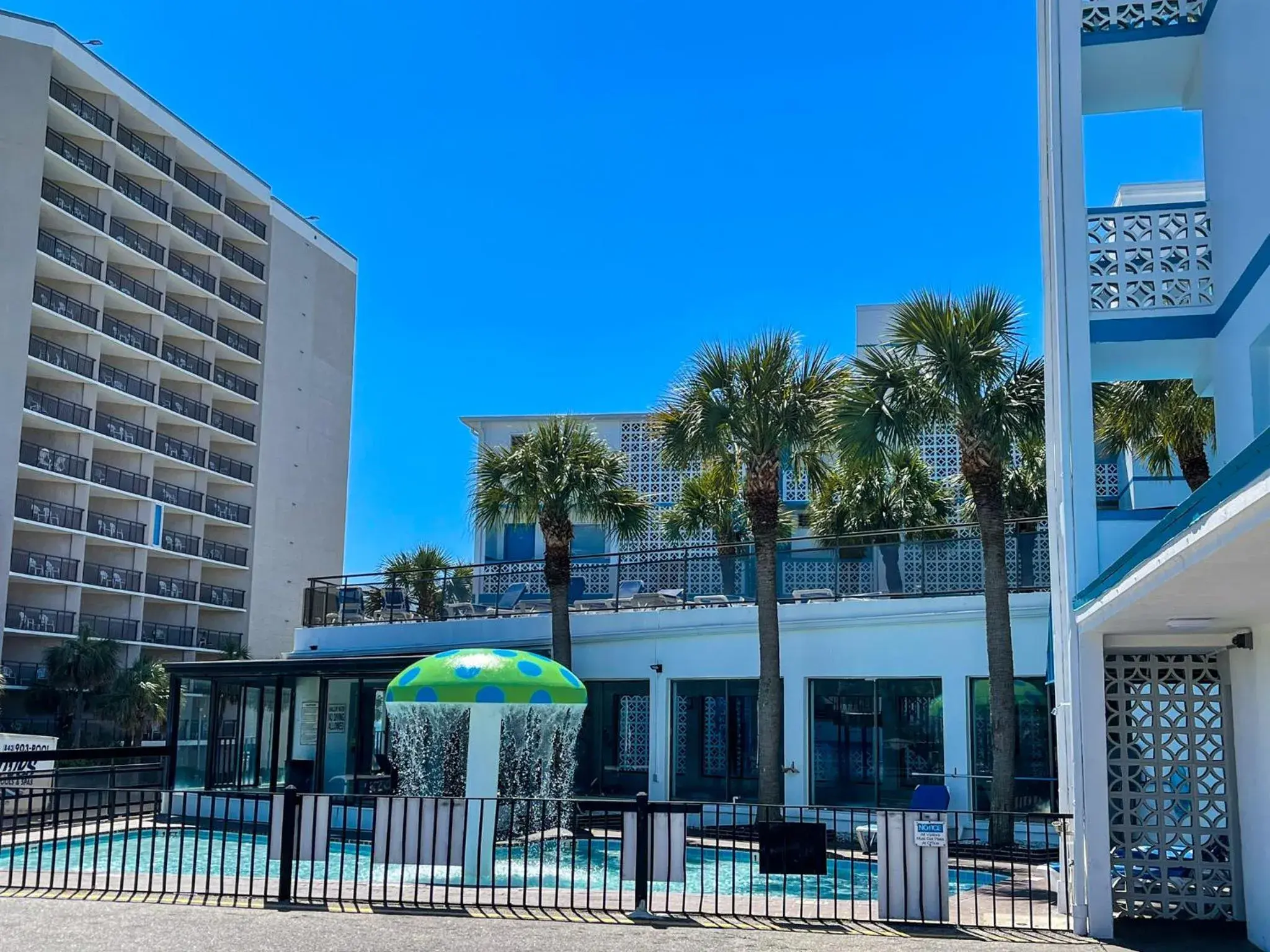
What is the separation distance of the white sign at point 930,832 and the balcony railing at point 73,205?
1865 inches

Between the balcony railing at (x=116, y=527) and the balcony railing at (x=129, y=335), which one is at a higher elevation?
the balcony railing at (x=129, y=335)

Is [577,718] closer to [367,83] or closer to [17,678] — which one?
[367,83]

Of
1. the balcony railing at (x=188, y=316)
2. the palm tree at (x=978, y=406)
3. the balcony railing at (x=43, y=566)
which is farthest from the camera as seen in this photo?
the balcony railing at (x=188, y=316)

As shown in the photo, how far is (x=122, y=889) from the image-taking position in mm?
11742

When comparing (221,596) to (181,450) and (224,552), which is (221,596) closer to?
(224,552)

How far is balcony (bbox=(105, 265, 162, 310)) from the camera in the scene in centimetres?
5250

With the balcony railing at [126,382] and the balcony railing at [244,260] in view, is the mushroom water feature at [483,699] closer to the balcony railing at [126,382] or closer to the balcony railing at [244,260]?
the balcony railing at [126,382]

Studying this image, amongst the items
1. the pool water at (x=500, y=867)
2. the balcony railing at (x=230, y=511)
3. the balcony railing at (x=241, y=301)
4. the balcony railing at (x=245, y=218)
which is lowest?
the pool water at (x=500, y=867)

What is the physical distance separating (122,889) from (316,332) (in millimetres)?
55672

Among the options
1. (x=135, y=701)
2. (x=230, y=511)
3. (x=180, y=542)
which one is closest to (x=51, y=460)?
(x=180, y=542)

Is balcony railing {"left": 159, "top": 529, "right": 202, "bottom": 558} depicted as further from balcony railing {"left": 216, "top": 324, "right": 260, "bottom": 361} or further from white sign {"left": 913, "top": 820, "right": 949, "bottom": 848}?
white sign {"left": 913, "top": 820, "right": 949, "bottom": 848}

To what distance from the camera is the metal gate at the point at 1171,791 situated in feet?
35.8

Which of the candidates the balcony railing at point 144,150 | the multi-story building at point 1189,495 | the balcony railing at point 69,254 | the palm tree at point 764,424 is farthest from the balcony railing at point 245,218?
the multi-story building at point 1189,495

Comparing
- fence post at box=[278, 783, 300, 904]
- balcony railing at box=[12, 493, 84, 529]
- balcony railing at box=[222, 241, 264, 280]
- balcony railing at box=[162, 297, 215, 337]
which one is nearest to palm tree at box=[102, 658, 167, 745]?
balcony railing at box=[12, 493, 84, 529]
